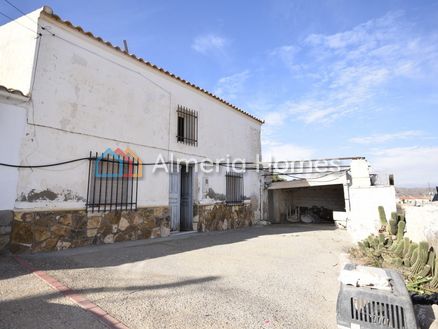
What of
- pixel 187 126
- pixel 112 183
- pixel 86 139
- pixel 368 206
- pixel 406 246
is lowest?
pixel 406 246

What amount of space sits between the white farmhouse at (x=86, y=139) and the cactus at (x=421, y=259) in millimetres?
5958

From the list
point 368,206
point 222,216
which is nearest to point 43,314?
point 368,206

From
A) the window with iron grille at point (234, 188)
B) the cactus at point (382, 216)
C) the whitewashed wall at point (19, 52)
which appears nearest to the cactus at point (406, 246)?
the cactus at point (382, 216)

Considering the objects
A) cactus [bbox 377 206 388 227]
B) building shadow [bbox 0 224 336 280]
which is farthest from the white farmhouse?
cactus [bbox 377 206 388 227]

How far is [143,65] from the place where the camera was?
25.6 feet

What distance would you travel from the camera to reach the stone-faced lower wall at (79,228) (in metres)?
5.04

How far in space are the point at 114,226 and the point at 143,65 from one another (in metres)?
4.50

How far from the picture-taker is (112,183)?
680 centimetres

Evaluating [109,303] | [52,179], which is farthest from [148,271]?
[52,179]

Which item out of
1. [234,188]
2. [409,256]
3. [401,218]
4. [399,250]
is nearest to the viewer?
[409,256]

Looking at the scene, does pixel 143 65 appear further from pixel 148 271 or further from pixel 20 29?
pixel 148 271

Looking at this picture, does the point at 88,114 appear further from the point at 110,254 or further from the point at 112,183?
the point at 110,254

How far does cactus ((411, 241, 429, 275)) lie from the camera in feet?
13.1

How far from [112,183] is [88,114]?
5.71ft
